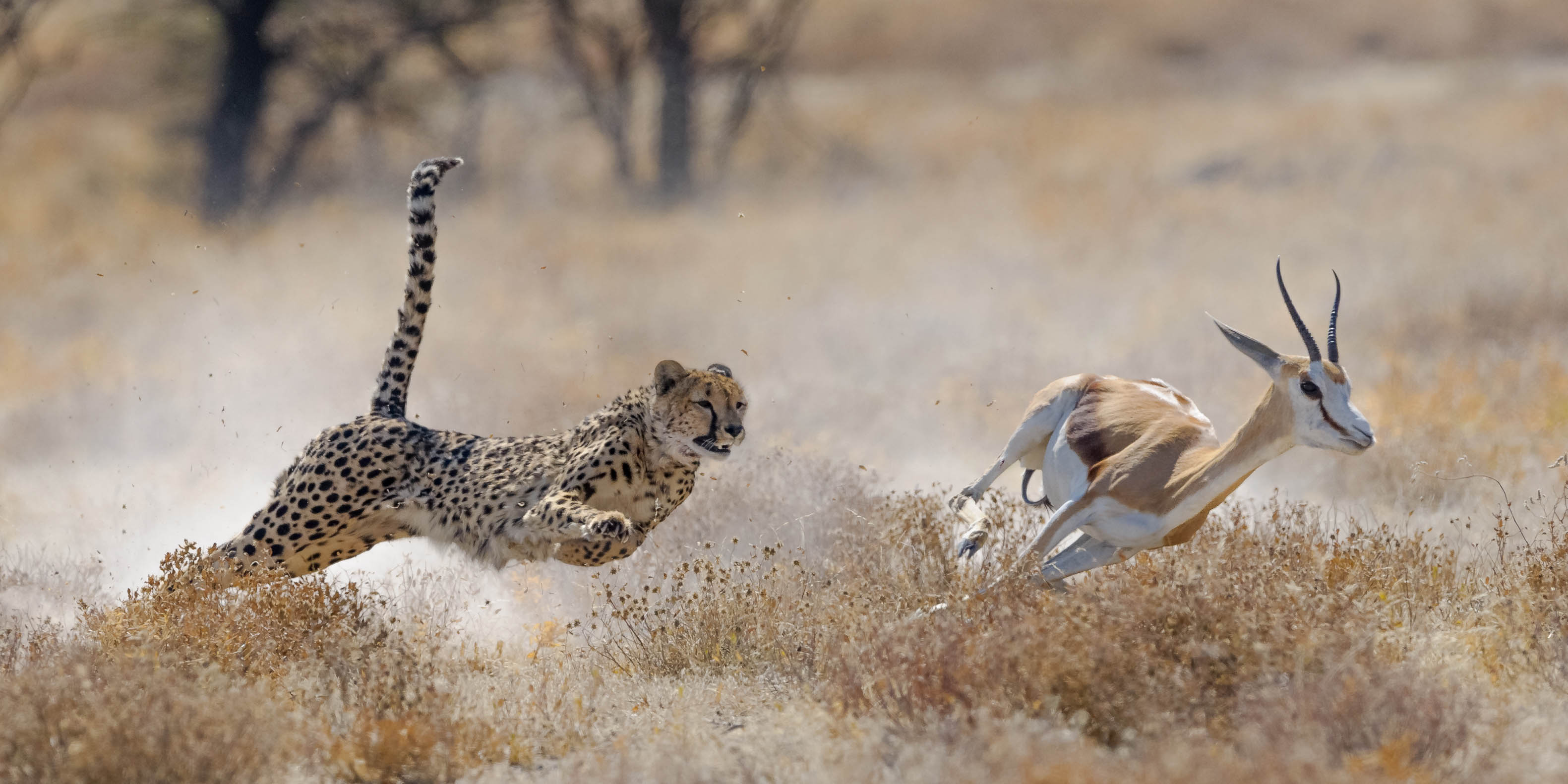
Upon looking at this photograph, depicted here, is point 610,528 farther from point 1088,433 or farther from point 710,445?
point 1088,433

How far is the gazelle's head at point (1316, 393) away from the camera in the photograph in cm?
508

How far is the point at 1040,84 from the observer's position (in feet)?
87.6

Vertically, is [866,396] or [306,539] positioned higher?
[866,396]

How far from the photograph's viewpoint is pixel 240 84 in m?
24.3

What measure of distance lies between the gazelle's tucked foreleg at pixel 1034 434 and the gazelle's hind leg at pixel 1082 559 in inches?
27.3

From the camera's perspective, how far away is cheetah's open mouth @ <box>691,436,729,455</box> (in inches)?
250

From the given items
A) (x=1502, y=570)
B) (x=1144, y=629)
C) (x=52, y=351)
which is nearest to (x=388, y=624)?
(x=1144, y=629)

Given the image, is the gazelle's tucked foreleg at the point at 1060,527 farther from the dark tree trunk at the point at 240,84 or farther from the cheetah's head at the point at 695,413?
the dark tree trunk at the point at 240,84

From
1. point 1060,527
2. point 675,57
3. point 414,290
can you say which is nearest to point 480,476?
point 414,290

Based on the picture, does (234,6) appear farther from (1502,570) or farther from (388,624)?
(1502,570)

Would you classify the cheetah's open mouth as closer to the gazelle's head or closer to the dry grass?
the dry grass

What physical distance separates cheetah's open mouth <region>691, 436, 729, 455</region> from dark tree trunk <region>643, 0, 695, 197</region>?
57.7ft

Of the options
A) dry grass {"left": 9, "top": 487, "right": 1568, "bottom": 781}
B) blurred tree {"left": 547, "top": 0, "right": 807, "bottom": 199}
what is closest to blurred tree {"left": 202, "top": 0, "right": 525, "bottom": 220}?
blurred tree {"left": 547, "top": 0, "right": 807, "bottom": 199}

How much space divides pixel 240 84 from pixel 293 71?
0.87 m
